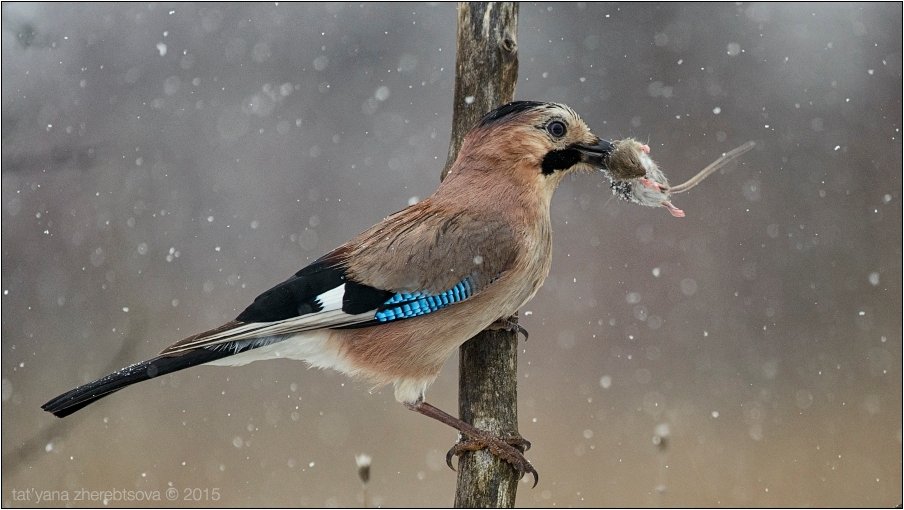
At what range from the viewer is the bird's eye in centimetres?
330

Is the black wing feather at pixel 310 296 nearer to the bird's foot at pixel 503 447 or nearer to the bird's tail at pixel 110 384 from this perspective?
the bird's tail at pixel 110 384

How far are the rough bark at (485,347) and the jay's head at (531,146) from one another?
293 mm

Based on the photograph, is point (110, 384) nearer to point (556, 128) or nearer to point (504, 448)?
point (504, 448)

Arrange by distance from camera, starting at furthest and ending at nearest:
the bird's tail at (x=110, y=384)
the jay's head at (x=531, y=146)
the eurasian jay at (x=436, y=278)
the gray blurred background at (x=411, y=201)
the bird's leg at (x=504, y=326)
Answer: the gray blurred background at (x=411, y=201)
the bird's leg at (x=504, y=326)
the jay's head at (x=531, y=146)
the eurasian jay at (x=436, y=278)
the bird's tail at (x=110, y=384)

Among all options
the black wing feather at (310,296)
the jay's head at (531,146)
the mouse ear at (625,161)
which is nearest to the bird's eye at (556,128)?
the jay's head at (531,146)

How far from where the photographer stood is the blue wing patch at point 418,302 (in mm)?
3141

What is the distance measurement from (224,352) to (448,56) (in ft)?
13.7

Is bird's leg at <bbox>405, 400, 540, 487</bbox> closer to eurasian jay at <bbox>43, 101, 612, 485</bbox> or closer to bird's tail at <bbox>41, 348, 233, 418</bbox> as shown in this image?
eurasian jay at <bbox>43, 101, 612, 485</bbox>

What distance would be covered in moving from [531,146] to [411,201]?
264 centimetres

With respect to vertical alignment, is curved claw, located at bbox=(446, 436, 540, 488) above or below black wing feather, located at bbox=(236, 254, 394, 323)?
below

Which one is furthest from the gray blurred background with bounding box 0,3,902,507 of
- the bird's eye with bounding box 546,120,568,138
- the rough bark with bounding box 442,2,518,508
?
the bird's eye with bounding box 546,120,568,138

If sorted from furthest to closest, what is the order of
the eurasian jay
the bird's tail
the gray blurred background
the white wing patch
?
the gray blurred background, the eurasian jay, the white wing patch, the bird's tail

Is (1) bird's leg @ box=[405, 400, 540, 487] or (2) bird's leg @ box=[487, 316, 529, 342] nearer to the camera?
(1) bird's leg @ box=[405, 400, 540, 487]

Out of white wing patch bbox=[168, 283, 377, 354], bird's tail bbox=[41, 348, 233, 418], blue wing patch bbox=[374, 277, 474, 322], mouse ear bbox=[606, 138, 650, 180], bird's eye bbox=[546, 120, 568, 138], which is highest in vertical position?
bird's eye bbox=[546, 120, 568, 138]
